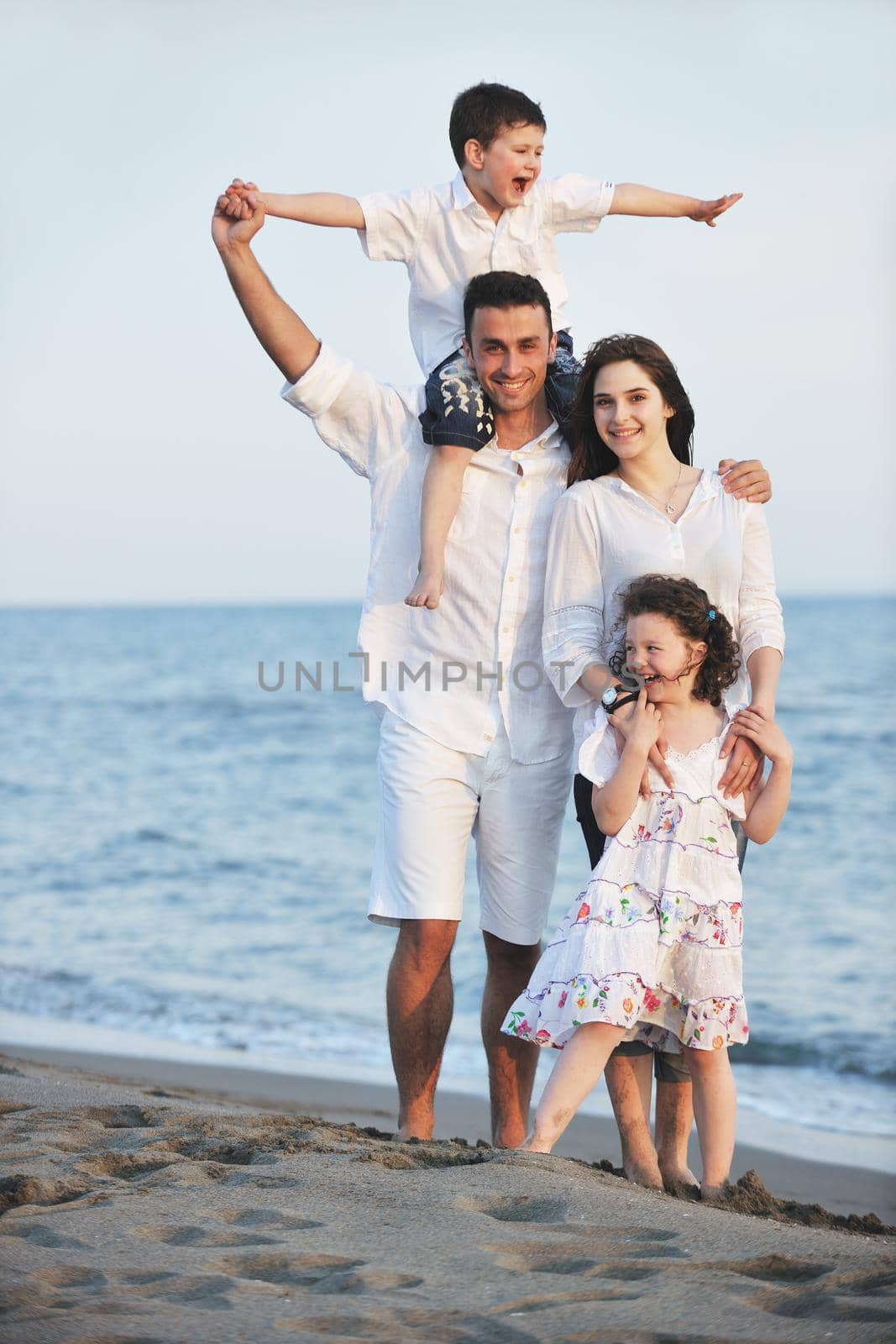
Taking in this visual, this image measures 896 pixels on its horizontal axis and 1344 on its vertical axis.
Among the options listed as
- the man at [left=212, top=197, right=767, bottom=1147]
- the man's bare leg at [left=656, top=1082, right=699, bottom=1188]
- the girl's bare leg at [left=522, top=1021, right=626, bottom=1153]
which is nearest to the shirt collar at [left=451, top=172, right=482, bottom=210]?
the man at [left=212, top=197, right=767, bottom=1147]

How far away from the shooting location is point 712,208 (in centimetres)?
383

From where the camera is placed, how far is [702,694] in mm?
3244

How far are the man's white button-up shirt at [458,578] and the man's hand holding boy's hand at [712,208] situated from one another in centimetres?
79

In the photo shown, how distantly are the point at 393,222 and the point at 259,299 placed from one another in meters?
0.55

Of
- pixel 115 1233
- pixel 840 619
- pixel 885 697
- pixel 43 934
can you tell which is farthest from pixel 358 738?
pixel 840 619

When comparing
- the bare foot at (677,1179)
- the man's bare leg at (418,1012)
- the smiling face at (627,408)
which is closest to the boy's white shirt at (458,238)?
the smiling face at (627,408)

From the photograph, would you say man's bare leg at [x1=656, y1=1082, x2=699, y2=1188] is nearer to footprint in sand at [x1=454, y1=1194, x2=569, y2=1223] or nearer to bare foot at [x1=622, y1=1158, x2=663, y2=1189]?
bare foot at [x1=622, y1=1158, x2=663, y2=1189]

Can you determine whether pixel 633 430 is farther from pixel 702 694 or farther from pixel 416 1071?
pixel 416 1071

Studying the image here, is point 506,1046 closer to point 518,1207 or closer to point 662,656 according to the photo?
point 518,1207

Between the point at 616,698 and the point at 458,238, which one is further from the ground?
the point at 458,238

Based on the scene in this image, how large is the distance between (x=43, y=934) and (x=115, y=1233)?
21.3 feet

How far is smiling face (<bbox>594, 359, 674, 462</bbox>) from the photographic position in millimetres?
3326

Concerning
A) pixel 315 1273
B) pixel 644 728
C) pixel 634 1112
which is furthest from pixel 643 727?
pixel 315 1273

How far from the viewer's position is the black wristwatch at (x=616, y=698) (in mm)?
3172
